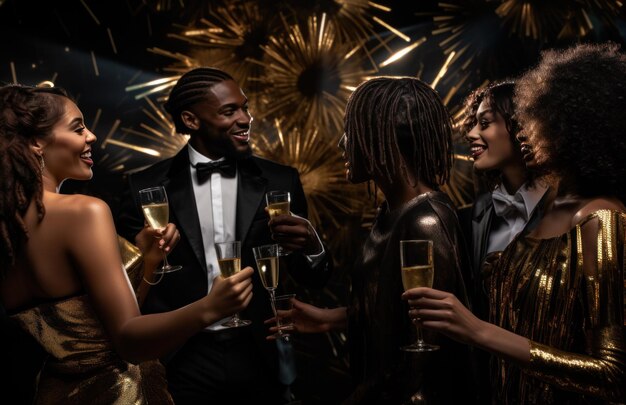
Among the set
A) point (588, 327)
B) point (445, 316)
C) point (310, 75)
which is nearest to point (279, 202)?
point (445, 316)

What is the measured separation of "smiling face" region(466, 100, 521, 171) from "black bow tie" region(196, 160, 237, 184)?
103cm

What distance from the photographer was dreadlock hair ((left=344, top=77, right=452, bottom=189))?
7.18 ft

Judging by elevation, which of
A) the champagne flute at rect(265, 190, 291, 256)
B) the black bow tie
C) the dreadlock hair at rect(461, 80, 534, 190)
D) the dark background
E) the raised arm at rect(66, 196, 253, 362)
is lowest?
the raised arm at rect(66, 196, 253, 362)

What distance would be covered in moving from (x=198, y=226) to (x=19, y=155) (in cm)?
120

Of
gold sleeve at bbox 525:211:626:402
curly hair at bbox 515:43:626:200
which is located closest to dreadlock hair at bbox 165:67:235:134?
curly hair at bbox 515:43:626:200

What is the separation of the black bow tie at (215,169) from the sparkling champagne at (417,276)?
163 centimetres

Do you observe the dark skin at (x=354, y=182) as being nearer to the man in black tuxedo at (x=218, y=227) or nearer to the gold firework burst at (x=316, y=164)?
the man in black tuxedo at (x=218, y=227)

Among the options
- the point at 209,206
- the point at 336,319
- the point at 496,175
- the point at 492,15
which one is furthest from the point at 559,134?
the point at 492,15

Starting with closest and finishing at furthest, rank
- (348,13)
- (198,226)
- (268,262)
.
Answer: (268,262) → (198,226) → (348,13)

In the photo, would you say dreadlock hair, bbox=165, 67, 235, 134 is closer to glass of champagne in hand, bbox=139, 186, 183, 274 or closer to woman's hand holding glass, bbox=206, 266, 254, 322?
glass of champagne in hand, bbox=139, 186, 183, 274

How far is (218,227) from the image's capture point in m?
3.31

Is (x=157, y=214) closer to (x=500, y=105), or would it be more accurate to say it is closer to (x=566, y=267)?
(x=500, y=105)

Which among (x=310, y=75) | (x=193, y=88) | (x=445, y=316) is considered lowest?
(x=445, y=316)

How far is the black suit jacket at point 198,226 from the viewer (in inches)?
124
